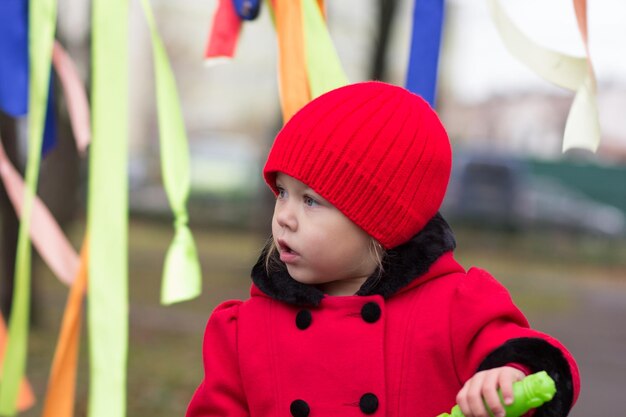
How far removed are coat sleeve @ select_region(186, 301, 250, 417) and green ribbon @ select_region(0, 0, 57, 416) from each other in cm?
60

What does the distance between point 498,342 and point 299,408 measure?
0.36m

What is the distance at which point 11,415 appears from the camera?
232cm

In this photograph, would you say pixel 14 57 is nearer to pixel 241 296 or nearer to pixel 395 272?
pixel 395 272

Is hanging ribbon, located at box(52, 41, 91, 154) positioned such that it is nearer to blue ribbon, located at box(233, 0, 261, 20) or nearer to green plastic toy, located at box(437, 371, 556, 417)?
blue ribbon, located at box(233, 0, 261, 20)

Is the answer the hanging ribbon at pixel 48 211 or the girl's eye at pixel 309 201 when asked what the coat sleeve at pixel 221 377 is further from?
the hanging ribbon at pixel 48 211

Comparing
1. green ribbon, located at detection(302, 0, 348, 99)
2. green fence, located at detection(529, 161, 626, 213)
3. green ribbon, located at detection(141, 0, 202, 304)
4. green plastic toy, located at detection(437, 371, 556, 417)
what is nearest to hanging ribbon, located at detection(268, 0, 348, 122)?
green ribbon, located at detection(302, 0, 348, 99)

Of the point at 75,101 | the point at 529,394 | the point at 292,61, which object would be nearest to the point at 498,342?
the point at 529,394

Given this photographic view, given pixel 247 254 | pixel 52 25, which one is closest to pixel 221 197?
pixel 247 254

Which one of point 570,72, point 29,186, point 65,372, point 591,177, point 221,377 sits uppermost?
point 570,72

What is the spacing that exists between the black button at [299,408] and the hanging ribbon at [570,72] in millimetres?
844

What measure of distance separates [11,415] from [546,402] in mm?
1279

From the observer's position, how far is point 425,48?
7.71 ft

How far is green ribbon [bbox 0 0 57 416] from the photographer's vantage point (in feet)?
7.62

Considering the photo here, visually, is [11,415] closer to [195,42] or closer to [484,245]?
[484,245]
